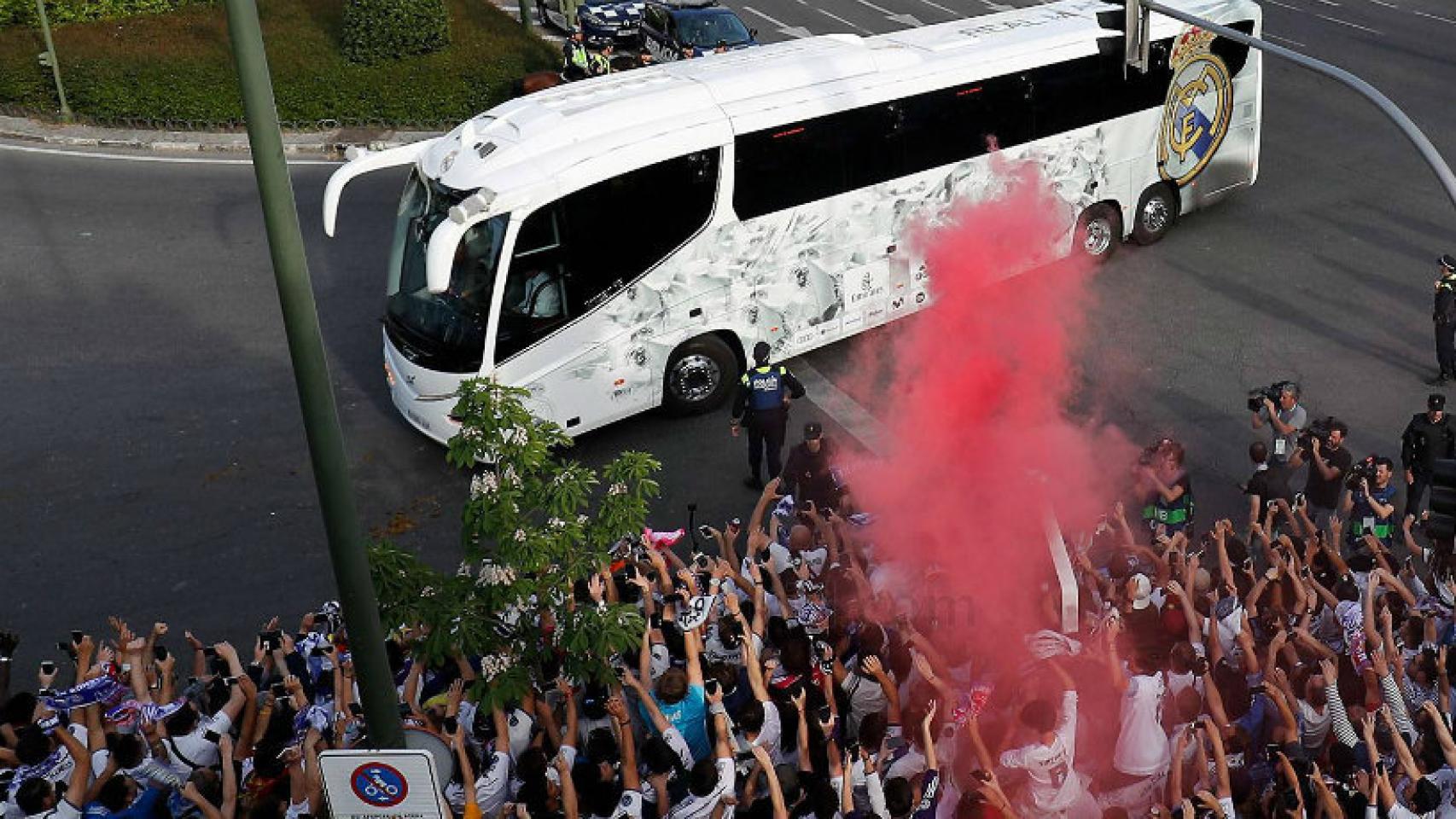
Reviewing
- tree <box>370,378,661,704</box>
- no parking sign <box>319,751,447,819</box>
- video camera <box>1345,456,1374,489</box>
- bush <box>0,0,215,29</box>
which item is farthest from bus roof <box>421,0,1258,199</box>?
bush <box>0,0,215,29</box>

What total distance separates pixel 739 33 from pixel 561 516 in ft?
56.3

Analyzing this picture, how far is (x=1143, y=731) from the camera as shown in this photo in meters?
7.75

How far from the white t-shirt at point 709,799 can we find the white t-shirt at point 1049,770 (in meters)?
1.36

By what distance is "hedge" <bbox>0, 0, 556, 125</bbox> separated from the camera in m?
23.1

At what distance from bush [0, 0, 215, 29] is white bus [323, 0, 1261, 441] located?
49.6 feet

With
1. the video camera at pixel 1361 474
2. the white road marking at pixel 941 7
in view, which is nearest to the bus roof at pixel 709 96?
the video camera at pixel 1361 474

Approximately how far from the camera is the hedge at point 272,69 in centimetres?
2306

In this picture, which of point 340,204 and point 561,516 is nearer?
point 561,516

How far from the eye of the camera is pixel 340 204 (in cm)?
1938

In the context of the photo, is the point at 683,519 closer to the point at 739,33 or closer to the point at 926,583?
the point at 926,583

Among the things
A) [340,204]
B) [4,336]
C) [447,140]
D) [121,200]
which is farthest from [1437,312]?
[121,200]

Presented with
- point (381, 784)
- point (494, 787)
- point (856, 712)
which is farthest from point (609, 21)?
point (381, 784)

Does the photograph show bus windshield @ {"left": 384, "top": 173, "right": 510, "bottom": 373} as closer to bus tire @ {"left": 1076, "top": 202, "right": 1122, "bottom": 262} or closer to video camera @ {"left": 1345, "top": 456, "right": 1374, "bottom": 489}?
video camera @ {"left": 1345, "top": 456, "right": 1374, "bottom": 489}

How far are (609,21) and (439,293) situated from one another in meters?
14.1
